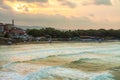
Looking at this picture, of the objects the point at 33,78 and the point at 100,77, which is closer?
the point at 33,78

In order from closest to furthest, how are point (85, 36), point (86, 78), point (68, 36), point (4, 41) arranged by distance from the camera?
1. point (86, 78)
2. point (4, 41)
3. point (68, 36)
4. point (85, 36)

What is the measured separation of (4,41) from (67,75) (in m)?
86.2

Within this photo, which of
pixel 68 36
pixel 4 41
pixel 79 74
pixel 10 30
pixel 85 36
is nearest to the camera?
pixel 79 74

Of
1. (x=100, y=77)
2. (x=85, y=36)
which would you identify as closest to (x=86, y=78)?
(x=100, y=77)

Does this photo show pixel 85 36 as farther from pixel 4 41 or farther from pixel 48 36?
pixel 4 41

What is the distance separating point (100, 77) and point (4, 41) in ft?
285

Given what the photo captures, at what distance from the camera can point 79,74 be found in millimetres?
27906

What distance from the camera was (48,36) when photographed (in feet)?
545

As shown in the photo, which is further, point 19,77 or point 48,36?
point 48,36

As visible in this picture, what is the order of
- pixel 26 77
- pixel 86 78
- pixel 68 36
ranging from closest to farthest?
pixel 26 77, pixel 86 78, pixel 68 36

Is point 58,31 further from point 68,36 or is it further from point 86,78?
point 86,78

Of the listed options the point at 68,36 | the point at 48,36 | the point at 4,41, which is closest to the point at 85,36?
the point at 68,36

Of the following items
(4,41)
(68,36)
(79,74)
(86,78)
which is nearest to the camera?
(86,78)

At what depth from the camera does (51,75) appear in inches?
1048
